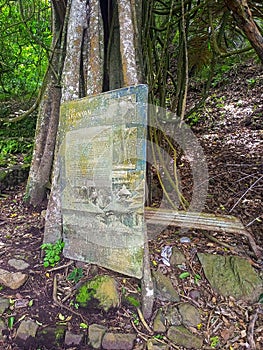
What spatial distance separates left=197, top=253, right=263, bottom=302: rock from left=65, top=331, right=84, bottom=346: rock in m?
0.96

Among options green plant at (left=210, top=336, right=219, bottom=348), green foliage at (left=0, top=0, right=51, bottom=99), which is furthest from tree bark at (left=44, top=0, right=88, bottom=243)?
green foliage at (left=0, top=0, right=51, bottom=99)

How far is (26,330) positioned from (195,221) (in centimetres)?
136

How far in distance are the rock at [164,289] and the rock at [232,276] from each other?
294 mm

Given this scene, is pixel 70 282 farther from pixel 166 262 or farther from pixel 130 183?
pixel 130 183

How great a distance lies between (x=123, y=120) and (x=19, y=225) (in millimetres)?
1589

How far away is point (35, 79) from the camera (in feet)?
19.4

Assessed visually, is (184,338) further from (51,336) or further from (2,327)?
(2,327)

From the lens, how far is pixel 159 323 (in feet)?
6.55

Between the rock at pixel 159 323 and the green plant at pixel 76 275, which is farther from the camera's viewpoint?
the green plant at pixel 76 275

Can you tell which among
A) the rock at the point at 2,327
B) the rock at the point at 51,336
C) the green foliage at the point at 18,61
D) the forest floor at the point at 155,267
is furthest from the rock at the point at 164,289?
the green foliage at the point at 18,61

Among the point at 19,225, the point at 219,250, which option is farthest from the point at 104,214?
the point at 19,225

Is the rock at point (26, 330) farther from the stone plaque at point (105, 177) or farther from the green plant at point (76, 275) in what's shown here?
the stone plaque at point (105, 177)

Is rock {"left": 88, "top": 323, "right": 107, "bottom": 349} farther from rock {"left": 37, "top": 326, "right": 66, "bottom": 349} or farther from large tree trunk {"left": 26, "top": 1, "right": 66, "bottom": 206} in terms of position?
large tree trunk {"left": 26, "top": 1, "right": 66, "bottom": 206}

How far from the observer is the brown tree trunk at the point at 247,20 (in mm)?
2600
